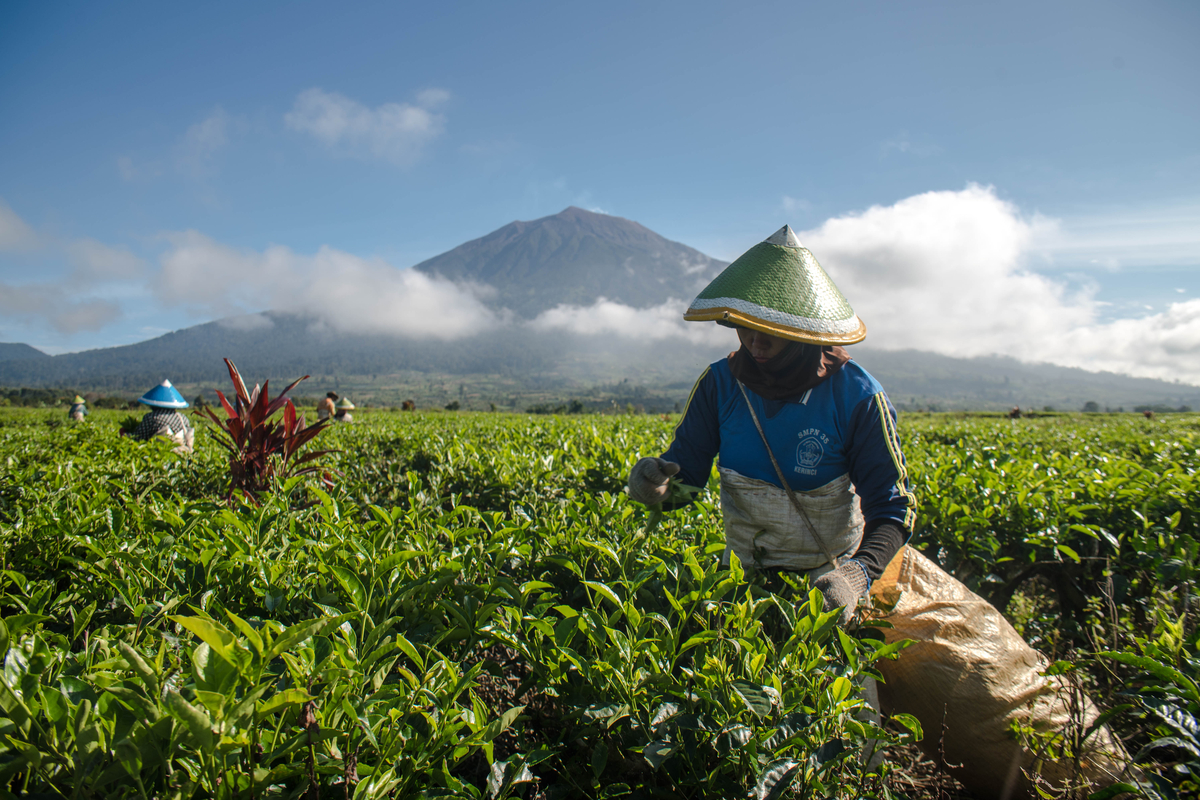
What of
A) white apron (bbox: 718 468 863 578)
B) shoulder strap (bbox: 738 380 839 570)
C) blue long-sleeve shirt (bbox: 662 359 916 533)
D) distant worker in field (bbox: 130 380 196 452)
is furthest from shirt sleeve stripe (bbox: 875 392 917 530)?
distant worker in field (bbox: 130 380 196 452)

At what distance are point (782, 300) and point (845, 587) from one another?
1.07 metres

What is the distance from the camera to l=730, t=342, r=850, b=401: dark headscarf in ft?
7.48

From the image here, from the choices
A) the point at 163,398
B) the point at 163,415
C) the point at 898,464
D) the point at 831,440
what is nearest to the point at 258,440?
the point at 831,440

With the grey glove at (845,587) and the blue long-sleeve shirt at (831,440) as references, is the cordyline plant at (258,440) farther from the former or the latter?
the grey glove at (845,587)

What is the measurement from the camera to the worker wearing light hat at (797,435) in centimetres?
208

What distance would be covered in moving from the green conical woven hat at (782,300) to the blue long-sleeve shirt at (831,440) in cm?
33

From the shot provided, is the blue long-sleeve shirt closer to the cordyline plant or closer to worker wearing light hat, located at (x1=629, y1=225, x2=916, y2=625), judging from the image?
worker wearing light hat, located at (x1=629, y1=225, x2=916, y2=625)

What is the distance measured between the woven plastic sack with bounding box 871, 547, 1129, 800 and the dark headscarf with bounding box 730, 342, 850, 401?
873 millimetres

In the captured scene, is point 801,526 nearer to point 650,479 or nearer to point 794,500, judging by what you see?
point 794,500

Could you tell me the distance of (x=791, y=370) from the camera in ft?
7.54

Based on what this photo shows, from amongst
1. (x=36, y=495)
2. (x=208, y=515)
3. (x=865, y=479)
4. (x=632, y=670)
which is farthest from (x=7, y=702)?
(x=36, y=495)

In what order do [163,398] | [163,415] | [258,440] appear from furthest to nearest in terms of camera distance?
[163,415]
[163,398]
[258,440]

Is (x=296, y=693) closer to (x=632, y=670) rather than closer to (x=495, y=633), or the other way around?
(x=495, y=633)

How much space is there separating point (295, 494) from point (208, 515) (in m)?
2.10
